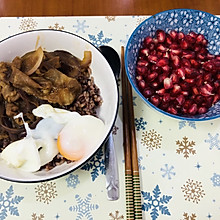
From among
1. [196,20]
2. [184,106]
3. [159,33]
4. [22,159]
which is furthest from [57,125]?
[196,20]

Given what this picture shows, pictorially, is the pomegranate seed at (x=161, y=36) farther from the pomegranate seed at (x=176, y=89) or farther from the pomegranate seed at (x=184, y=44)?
the pomegranate seed at (x=176, y=89)

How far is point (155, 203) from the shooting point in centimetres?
117

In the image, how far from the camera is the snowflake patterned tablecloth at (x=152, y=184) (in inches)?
45.1

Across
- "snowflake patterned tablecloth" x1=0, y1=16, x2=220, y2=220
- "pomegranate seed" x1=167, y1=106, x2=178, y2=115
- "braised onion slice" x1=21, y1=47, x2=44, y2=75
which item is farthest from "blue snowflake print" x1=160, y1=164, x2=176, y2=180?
"braised onion slice" x1=21, y1=47, x2=44, y2=75

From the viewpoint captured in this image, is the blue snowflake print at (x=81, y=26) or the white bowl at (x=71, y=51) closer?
the white bowl at (x=71, y=51)

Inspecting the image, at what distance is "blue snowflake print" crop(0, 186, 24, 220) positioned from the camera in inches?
44.9

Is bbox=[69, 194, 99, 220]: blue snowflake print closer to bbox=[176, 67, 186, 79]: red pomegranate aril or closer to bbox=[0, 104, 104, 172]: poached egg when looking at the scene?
bbox=[0, 104, 104, 172]: poached egg

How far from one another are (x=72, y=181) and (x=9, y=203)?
10.8 inches

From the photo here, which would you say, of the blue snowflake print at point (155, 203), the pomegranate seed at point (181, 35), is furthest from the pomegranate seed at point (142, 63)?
the blue snowflake print at point (155, 203)

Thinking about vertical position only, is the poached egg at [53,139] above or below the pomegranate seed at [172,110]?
below

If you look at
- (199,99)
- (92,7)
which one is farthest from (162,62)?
(92,7)

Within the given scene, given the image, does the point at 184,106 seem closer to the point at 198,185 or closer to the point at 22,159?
the point at 198,185

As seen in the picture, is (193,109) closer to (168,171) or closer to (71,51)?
(168,171)

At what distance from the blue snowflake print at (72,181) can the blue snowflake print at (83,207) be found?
0.17ft
